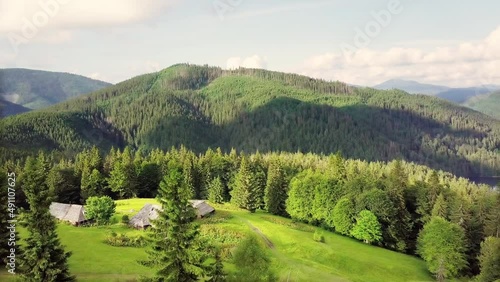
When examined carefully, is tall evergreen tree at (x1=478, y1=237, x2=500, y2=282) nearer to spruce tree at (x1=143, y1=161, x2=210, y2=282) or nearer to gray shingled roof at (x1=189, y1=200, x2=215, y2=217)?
spruce tree at (x1=143, y1=161, x2=210, y2=282)

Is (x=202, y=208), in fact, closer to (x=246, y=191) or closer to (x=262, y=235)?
(x=262, y=235)

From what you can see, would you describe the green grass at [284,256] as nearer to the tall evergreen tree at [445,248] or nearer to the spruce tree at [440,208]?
the tall evergreen tree at [445,248]

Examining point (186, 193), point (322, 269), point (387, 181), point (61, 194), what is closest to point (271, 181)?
point (387, 181)

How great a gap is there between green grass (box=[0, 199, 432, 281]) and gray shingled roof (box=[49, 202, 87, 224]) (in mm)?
2618

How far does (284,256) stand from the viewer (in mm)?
64500

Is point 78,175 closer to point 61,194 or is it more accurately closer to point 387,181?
point 61,194

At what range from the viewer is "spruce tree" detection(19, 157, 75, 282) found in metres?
36.8

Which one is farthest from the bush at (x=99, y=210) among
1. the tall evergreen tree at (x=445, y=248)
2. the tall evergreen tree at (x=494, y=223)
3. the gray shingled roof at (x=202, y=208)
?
the tall evergreen tree at (x=494, y=223)

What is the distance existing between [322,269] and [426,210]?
41.5m

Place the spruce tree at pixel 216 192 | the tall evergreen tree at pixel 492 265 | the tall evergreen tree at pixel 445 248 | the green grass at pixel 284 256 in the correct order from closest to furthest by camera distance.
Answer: the green grass at pixel 284 256
the tall evergreen tree at pixel 492 265
the tall evergreen tree at pixel 445 248
the spruce tree at pixel 216 192

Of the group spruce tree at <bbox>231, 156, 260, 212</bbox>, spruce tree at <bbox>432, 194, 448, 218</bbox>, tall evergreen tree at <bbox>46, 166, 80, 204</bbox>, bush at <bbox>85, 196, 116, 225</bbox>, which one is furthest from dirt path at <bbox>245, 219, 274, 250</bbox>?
tall evergreen tree at <bbox>46, 166, 80, 204</bbox>

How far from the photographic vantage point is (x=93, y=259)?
53344mm

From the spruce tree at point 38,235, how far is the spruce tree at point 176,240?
35.0 feet

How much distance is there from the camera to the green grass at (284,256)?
5150 cm
